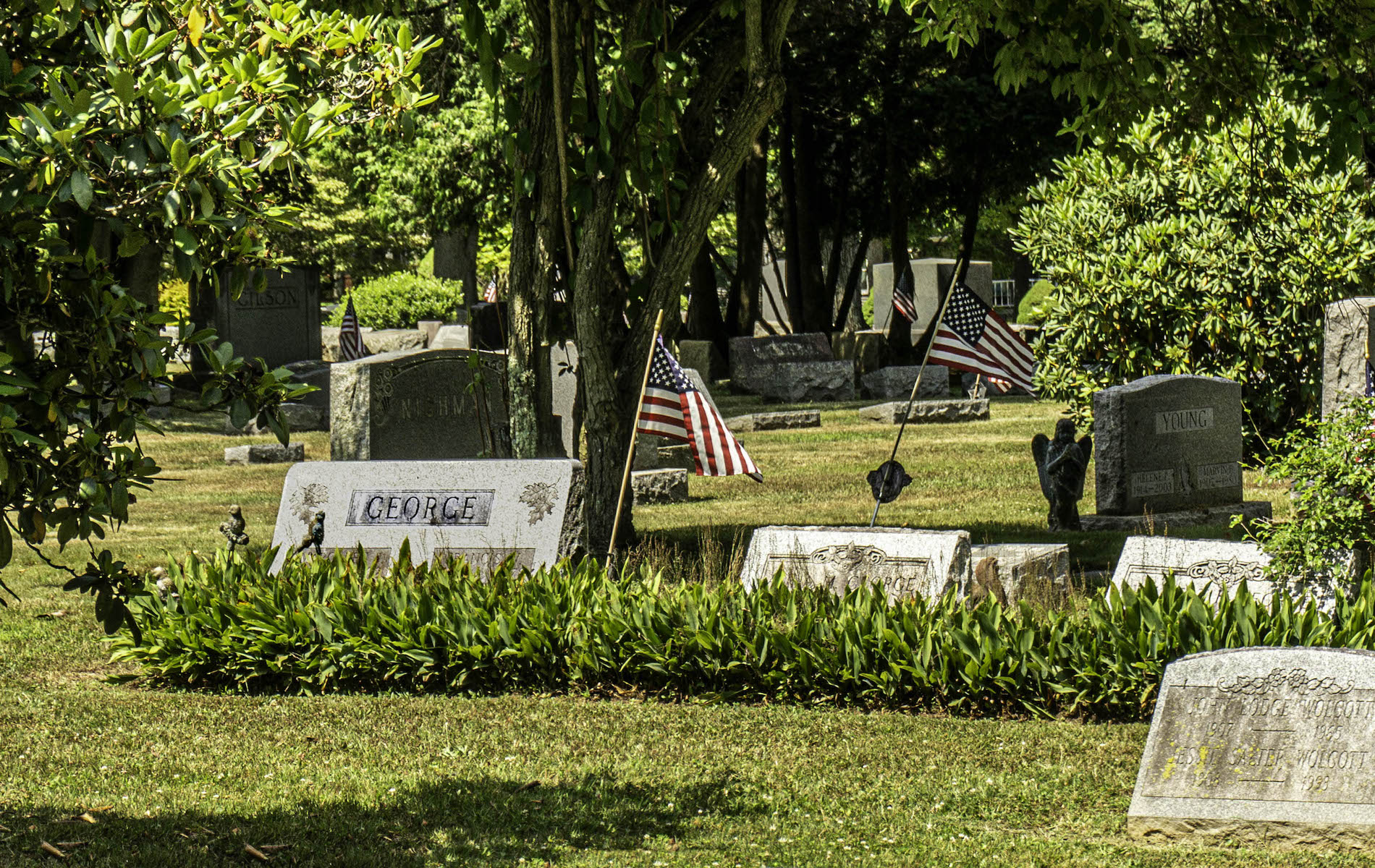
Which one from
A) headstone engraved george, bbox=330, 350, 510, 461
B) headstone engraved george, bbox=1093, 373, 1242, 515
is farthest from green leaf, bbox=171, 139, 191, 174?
headstone engraved george, bbox=1093, 373, 1242, 515

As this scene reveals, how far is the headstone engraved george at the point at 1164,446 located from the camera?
12.8 meters

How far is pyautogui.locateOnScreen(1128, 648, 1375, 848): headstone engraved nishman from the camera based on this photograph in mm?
5191

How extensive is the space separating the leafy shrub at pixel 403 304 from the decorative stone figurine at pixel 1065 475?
34.4m

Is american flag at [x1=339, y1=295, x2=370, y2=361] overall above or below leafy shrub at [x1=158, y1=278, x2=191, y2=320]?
below

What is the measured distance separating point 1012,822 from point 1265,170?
36.4 ft

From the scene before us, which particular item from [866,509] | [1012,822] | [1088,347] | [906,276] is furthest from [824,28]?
[1012,822]

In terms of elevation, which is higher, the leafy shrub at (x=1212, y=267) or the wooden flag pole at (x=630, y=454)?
the leafy shrub at (x=1212, y=267)

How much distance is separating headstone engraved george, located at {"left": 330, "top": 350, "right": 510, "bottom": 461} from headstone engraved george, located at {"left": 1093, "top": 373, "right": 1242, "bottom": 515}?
5.27 metres

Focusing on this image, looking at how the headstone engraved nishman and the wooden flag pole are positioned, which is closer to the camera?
the headstone engraved nishman

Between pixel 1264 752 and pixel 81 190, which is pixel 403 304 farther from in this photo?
pixel 81 190

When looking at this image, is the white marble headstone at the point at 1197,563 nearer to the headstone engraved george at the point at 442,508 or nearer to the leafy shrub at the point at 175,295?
the headstone engraved george at the point at 442,508

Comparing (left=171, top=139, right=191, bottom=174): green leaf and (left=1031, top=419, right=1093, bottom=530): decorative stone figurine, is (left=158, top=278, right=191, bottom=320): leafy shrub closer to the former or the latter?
(left=1031, top=419, right=1093, bottom=530): decorative stone figurine

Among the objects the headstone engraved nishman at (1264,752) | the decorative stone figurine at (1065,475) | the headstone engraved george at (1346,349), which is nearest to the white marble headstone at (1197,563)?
the headstone engraved george at (1346,349)

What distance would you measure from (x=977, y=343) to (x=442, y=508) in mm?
4019
